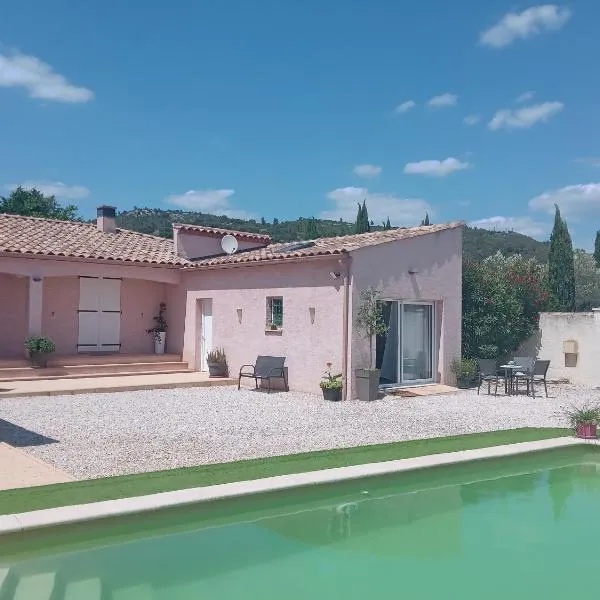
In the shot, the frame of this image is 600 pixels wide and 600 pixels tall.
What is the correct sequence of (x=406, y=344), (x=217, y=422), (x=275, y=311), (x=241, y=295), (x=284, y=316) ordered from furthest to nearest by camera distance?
(x=241, y=295) → (x=275, y=311) → (x=406, y=344) → (x=284, y=316) → (x=217, y=422)

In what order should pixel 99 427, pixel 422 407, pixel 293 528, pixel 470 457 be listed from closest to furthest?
1. pixel 293 528
2. pixel 470 457
3. pixel 99 427
4. pixel 422 407

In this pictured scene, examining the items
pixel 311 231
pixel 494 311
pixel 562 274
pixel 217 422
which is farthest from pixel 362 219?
pixel 217 422

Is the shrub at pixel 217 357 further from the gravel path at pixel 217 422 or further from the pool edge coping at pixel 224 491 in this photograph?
the pool edge coping at pixel 224 491

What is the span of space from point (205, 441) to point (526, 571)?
5.61 metres

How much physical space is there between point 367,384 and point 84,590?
33.7 ft

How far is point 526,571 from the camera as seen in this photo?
6.50 metres

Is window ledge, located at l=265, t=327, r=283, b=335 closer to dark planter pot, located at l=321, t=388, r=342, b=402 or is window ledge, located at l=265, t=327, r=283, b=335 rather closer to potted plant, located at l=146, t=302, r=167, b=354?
dark planter pot, located at l=321, t=388, r=342, b=402

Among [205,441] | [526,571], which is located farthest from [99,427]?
[526,571]

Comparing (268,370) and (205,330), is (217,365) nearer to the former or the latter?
(205,330)

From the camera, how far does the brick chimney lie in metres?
23.8

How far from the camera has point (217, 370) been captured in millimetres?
18938

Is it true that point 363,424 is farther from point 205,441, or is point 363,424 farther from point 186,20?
point 186,20

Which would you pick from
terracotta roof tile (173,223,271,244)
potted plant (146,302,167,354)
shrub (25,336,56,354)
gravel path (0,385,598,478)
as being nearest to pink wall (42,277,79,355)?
shrub (25,336,56,354)

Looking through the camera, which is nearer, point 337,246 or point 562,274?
point 337,246
